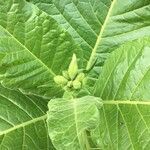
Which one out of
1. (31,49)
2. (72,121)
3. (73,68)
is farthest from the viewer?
(31,49)

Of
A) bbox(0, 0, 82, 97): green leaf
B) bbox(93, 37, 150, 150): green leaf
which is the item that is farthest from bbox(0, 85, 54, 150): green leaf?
bbox(93, 37, 150, 150): green leaf

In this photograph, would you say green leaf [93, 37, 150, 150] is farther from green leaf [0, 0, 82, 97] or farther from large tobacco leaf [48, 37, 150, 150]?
green leaf [0, 0, 82, 97]

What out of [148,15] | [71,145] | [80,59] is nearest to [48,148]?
[80,59]

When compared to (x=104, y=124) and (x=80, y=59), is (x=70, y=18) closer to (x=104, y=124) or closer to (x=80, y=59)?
(x=80, y=59)

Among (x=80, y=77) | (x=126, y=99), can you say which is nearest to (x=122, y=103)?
(x=126, y=99)

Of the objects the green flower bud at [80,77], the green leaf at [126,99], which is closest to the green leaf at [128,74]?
the green leaf at [126,99]

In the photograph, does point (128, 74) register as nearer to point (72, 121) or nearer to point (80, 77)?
point (80, 77)
